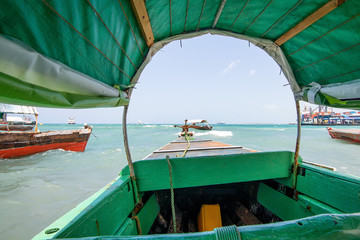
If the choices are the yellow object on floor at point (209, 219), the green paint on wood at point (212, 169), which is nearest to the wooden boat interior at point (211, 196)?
the green paint on wood at point (212, 169)

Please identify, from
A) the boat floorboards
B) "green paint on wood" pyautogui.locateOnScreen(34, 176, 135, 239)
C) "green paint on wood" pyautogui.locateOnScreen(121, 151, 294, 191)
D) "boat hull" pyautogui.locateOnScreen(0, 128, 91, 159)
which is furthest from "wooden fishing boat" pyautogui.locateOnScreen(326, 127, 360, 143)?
"boat hull" pyautogui.locateOnScreen(0, 128, 91, 159)

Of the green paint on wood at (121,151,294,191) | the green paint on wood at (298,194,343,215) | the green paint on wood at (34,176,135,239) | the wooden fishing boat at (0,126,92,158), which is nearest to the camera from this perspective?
the green paint on wood at (34,176,135,239)

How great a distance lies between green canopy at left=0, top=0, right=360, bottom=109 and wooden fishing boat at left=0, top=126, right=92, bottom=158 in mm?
11167

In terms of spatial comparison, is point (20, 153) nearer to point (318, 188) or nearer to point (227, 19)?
point (227, 19)

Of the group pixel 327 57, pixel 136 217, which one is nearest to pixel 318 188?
pixel 327 57

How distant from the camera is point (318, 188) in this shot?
175 cm

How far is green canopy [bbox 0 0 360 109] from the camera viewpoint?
769 millimetres

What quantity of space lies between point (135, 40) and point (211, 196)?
110 inches

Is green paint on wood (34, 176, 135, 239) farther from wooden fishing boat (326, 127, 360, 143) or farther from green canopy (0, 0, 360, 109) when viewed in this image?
wooden fishing boat (326, 127, 360, 143)

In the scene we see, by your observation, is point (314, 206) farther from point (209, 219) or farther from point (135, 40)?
point (135, 40)

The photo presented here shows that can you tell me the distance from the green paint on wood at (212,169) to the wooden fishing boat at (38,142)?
436 inches

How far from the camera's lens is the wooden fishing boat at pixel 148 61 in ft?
2.36

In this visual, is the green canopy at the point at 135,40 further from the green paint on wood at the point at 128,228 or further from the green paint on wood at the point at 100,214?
the green paint on wood at the point at 128,228

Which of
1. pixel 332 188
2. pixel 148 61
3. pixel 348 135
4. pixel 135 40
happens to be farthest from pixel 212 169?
pixel 348 135
